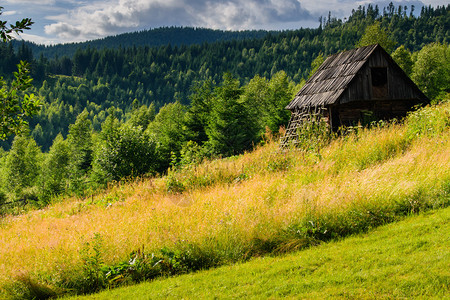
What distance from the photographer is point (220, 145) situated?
108 feet

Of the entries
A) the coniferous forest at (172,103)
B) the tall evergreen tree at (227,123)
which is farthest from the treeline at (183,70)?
the tall evergreen tree at (227,123)

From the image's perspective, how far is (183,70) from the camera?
19812cm

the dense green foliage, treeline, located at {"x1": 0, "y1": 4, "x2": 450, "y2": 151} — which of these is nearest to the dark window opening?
the dense green foliage

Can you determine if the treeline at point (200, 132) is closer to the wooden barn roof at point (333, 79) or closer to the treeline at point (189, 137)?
the treeline at point (189, 137)

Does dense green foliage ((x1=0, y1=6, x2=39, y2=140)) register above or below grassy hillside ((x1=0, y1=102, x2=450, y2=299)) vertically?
above

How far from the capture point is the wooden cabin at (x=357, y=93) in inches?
690

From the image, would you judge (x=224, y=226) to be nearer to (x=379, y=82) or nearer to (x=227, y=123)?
(x=379, y=82)

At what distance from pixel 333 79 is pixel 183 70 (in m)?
187

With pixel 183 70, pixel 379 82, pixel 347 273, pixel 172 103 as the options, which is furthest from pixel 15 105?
pixel 183 70

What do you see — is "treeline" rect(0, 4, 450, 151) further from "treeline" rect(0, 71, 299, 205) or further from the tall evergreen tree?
the tall evergreen tree

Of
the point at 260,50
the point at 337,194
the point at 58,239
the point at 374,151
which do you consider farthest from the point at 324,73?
the point at 260,50

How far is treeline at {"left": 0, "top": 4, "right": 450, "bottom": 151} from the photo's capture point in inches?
5758

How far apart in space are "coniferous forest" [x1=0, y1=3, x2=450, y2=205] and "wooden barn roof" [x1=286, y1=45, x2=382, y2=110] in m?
6.91

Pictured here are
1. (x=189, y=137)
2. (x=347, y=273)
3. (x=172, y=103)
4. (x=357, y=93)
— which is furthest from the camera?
(x=172, y=103)
